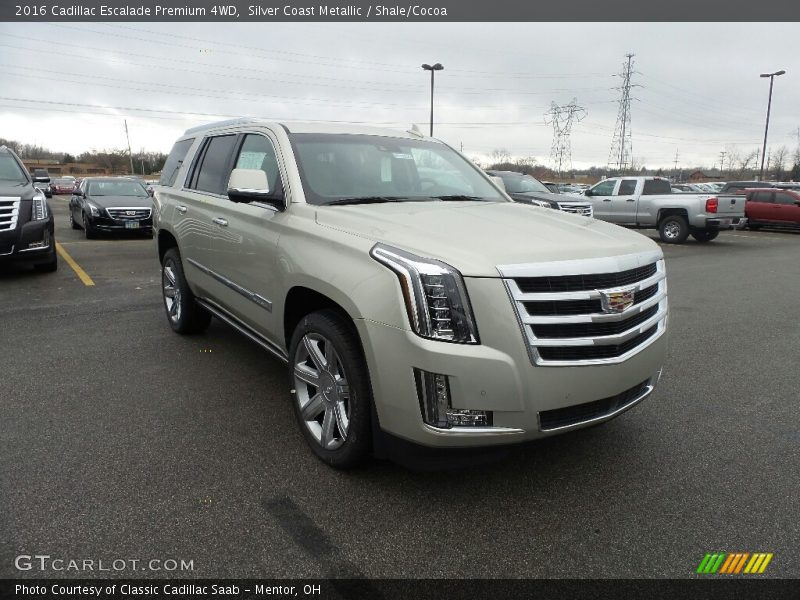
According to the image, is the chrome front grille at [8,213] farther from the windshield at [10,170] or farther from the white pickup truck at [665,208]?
the white pickup truck at [665,208]

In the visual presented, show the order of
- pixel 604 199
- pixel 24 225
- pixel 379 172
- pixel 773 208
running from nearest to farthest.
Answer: pixel 379 172
pixel 24 225
pixel 604 199
pixel 773 208

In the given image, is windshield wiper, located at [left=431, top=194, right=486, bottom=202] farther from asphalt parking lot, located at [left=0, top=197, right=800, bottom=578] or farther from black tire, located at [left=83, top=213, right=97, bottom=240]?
black tire, located at [left=83, top=213, right=97, bottom=240]

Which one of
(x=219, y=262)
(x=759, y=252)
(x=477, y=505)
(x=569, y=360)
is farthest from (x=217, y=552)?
(x=759, y=252)

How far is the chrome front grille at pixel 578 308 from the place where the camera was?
2.44m

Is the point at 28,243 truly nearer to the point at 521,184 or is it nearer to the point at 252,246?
the point at 252,246

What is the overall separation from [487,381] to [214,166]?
3303 mm

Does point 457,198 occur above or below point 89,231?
above

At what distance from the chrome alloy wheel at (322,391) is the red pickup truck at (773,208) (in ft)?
71.5

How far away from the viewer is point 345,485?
2914 mm

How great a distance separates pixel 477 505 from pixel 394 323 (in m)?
1.04

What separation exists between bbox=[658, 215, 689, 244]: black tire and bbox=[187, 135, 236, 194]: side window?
14.4 metres

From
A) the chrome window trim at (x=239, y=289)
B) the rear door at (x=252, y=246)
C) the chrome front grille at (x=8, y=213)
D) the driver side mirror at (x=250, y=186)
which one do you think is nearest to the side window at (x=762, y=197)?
the rear door at (x=252, y=246)

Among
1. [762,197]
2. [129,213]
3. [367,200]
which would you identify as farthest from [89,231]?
[762,197]

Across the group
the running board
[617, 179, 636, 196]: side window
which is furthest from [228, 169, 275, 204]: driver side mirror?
[617, 179, 636, 196]: side window
